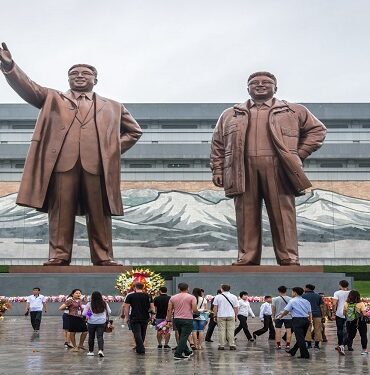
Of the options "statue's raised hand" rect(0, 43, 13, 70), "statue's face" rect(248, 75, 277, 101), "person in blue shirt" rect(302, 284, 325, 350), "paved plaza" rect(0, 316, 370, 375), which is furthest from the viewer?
A: "statue's face" rect(248, 75, 277, 101)

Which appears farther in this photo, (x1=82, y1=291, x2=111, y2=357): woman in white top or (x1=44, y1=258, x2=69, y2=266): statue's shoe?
(x1=44, y1=258, x2=69, y2=266): statue's shoe

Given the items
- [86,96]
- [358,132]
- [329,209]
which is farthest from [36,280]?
[358,132]

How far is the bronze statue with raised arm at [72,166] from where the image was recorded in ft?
43.9

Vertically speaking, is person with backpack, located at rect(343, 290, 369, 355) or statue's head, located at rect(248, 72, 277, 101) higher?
statue's head, located at rect(248, 72, 277, 101)

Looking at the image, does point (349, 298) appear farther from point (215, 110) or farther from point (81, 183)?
point (215, 110)

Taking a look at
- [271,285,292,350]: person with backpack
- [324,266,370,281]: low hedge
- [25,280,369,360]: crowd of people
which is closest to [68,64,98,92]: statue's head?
[25,280,369,360]: crowd of people

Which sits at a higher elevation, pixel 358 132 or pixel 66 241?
pixel 358 132

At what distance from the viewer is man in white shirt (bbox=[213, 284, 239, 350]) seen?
8867mm

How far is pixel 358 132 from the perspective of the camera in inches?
1421

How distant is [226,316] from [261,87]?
6.21 m

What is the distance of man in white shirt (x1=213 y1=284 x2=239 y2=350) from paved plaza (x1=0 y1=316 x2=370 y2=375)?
201 millimetres

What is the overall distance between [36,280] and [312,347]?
255 inches

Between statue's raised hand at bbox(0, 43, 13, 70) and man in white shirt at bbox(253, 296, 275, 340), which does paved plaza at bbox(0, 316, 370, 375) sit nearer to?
man in white shirt at bbox(253, 296, 275, 340)

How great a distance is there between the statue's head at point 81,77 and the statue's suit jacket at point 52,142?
0.29 m
